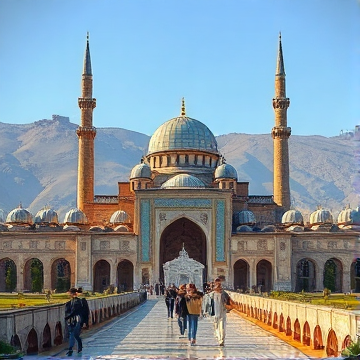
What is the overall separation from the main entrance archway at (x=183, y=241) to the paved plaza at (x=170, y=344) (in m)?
25.9

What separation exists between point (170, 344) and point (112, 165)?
155585mm

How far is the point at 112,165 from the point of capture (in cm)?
16762

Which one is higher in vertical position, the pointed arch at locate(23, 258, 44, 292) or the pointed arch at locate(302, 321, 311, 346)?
the pointed arch at locate(23, 258, 44, 292)

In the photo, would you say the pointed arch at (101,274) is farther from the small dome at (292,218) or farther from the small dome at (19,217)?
the small dome at (292,218)

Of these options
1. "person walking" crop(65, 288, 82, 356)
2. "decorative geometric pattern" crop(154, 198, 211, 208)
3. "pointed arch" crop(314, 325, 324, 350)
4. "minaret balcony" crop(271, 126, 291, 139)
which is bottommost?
"pointed arch" crop(314, 325, 324, 350)

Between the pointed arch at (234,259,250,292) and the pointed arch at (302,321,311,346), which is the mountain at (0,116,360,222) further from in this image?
the pointed arch at (302,321,311,346)

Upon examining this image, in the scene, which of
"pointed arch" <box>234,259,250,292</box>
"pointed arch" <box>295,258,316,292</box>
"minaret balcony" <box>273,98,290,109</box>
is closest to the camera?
"pointed arch" <box>295,258,316,292</box>

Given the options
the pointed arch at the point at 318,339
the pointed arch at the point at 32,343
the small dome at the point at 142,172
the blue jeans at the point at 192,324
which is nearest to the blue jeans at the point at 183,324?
the blue jeans at the point at 192,324

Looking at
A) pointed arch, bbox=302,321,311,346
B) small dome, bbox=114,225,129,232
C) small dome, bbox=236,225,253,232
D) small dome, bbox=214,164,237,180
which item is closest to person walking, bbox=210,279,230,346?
pointed arch, bbox=302,321,311,346

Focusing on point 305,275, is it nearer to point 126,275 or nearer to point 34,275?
point 126,275

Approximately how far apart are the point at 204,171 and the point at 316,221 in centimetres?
720

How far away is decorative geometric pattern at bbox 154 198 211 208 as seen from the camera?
41.1m

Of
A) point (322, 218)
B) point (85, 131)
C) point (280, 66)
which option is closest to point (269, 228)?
point (322, 218)

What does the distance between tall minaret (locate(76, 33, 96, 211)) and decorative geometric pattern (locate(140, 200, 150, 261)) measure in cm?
512
